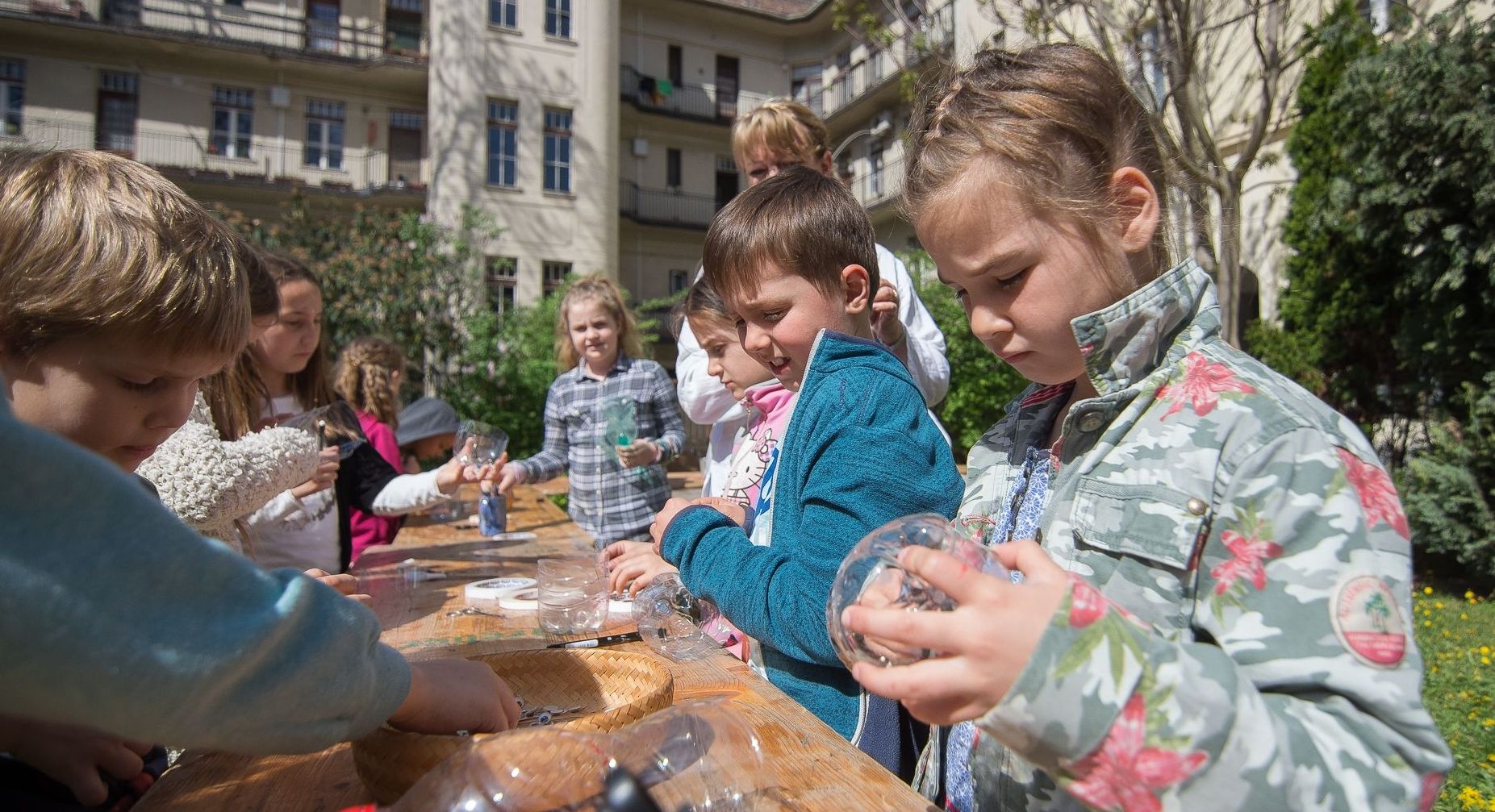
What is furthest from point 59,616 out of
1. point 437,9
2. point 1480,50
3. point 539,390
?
point 437,9

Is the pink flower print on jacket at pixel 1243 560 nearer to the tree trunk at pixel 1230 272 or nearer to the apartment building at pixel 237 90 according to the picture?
the tree trunk at pixel 1230 272

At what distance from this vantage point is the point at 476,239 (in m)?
19.0

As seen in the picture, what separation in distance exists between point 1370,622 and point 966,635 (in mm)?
417

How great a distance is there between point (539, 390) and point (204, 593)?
14.7 meters

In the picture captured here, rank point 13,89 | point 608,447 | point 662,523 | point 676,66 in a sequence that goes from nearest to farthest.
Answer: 1. point 662,523
2. point 608,447
3. point 13,89
4. point 676,66

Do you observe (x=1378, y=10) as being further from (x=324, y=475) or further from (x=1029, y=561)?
(x=1029, y=561)

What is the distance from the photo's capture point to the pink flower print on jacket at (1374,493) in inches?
35.8

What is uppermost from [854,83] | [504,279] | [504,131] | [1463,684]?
[854,83]

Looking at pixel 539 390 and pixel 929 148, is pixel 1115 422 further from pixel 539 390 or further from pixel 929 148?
pixel 539 390

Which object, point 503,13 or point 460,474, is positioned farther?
point 503,13

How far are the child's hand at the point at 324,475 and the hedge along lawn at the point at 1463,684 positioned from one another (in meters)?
3.25

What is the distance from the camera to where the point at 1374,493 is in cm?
93

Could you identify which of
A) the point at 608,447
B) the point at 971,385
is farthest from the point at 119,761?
the point at 971,385

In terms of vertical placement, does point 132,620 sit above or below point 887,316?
below
